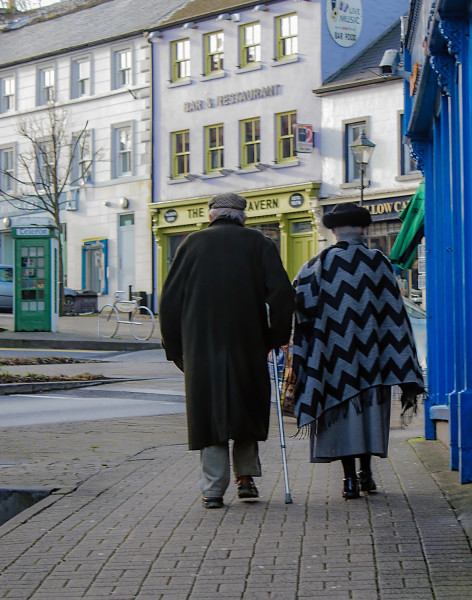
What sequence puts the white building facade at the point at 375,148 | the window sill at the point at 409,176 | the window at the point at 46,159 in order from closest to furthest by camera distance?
the window sill at the point at 409,176 < the white building facade at the point at 375,148 < the window at the point at 46,159

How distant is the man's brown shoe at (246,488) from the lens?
21.8 feet

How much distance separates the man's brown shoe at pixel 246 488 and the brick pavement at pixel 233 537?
8cm

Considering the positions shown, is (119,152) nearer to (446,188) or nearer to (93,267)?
(93,267)

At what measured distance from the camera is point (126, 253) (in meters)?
39.9

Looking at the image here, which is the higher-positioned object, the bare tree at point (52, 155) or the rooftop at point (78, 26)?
the rooftop at point (78, 26)

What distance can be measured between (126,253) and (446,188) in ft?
104

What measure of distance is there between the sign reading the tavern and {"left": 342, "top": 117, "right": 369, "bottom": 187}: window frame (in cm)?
300

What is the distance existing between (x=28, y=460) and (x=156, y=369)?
32.1 ft

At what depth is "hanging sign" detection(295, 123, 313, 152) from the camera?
34.1 metres

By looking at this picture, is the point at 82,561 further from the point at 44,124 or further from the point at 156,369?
the point at 44,124

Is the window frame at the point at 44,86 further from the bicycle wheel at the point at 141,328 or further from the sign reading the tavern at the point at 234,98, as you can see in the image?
the bicycle wheel at the point at 141,328

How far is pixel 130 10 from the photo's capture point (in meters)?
42.2

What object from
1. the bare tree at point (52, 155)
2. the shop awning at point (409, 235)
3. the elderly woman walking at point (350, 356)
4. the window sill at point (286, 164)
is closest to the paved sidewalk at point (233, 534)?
the elderly woman walking at point (350, 356)

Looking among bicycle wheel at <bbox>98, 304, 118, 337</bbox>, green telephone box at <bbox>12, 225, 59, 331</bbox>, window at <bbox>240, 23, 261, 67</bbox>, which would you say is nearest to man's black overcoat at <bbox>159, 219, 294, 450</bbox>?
bicycle wheel at <bbox>98, 304, 118, 337</bbox>
